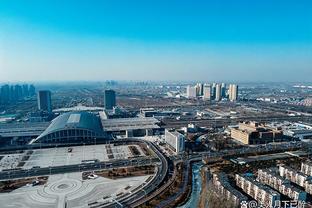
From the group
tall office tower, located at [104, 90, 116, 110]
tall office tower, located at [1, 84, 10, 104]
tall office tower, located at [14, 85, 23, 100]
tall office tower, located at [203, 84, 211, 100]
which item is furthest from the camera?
tall office tower, located at [14, 85, 23, 100]

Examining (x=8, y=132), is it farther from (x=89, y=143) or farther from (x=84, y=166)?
(x=84, y=166)

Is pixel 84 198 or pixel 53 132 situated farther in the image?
pixel 53 132

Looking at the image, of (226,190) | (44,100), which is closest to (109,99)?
(44,100)

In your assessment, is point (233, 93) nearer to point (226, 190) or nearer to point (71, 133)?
point (71, 133)

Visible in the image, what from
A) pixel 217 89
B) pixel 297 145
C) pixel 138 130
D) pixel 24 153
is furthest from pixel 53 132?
pixel 217 89

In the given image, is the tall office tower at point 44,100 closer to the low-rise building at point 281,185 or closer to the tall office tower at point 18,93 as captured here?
the tall office tower at point 18,93

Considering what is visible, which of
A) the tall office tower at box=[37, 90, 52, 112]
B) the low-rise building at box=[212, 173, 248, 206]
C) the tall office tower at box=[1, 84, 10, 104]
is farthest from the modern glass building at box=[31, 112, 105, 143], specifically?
the tall office tower at box=[1, 84, 10, 104]

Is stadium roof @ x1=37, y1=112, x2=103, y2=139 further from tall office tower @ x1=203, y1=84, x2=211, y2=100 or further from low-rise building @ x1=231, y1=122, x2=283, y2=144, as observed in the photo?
tall office tower @ x1=203, y1=84, x2=211, y2=100

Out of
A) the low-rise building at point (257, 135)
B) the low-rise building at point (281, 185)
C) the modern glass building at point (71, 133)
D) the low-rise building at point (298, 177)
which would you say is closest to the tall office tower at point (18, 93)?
the modern glass building at point (71, 133)

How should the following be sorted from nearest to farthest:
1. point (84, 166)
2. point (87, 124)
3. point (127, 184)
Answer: point (127, 184)
point (84, 166)
point (87, 124)
